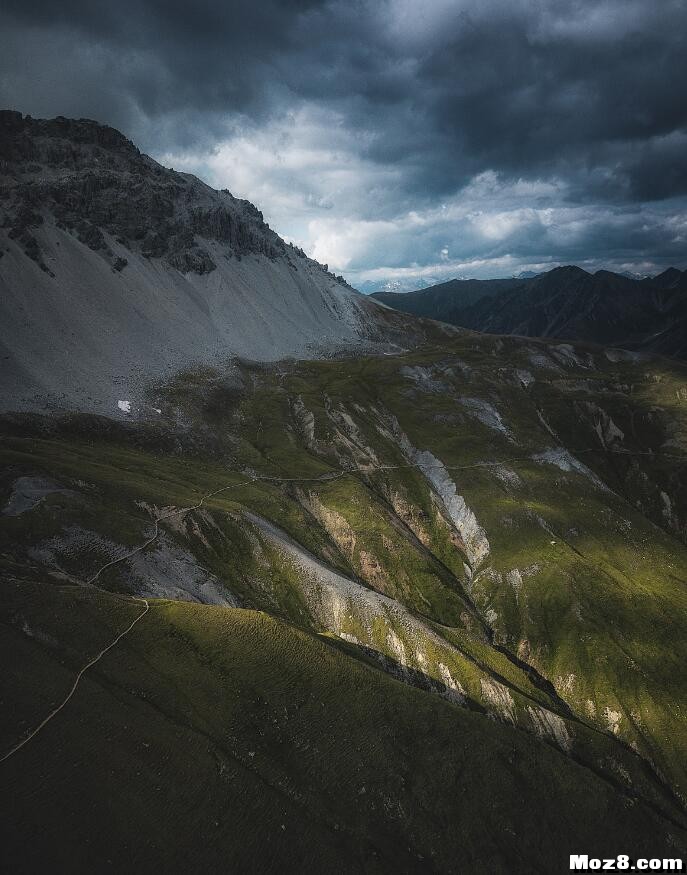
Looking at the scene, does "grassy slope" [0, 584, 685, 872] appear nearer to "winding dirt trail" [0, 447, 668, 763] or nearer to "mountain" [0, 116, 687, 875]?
"mountain" [0, 116, 687, 875]

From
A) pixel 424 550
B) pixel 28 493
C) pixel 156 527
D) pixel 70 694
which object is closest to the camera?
pixel 70 694

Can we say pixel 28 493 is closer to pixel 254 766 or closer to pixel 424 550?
pixel 254 766

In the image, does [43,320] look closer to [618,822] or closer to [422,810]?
[422,810]

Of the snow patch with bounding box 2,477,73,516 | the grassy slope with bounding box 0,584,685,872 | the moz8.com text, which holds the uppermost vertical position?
the snow patch with bounding box 2,477,73,516

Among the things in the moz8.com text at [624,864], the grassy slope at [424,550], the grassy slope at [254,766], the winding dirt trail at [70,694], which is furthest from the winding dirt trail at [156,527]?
the moz8.com text at [624,864]

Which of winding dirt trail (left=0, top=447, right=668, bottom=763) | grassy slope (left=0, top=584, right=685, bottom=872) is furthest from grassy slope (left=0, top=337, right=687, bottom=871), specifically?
winding dirt trail (left=0, top=447, right=668, bottom=763)

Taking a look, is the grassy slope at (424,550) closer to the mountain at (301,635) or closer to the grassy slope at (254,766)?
the mountain at (301,635)

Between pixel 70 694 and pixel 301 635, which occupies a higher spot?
pixel 70 694

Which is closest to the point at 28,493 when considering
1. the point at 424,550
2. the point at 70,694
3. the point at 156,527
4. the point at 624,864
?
the point at 156,527
